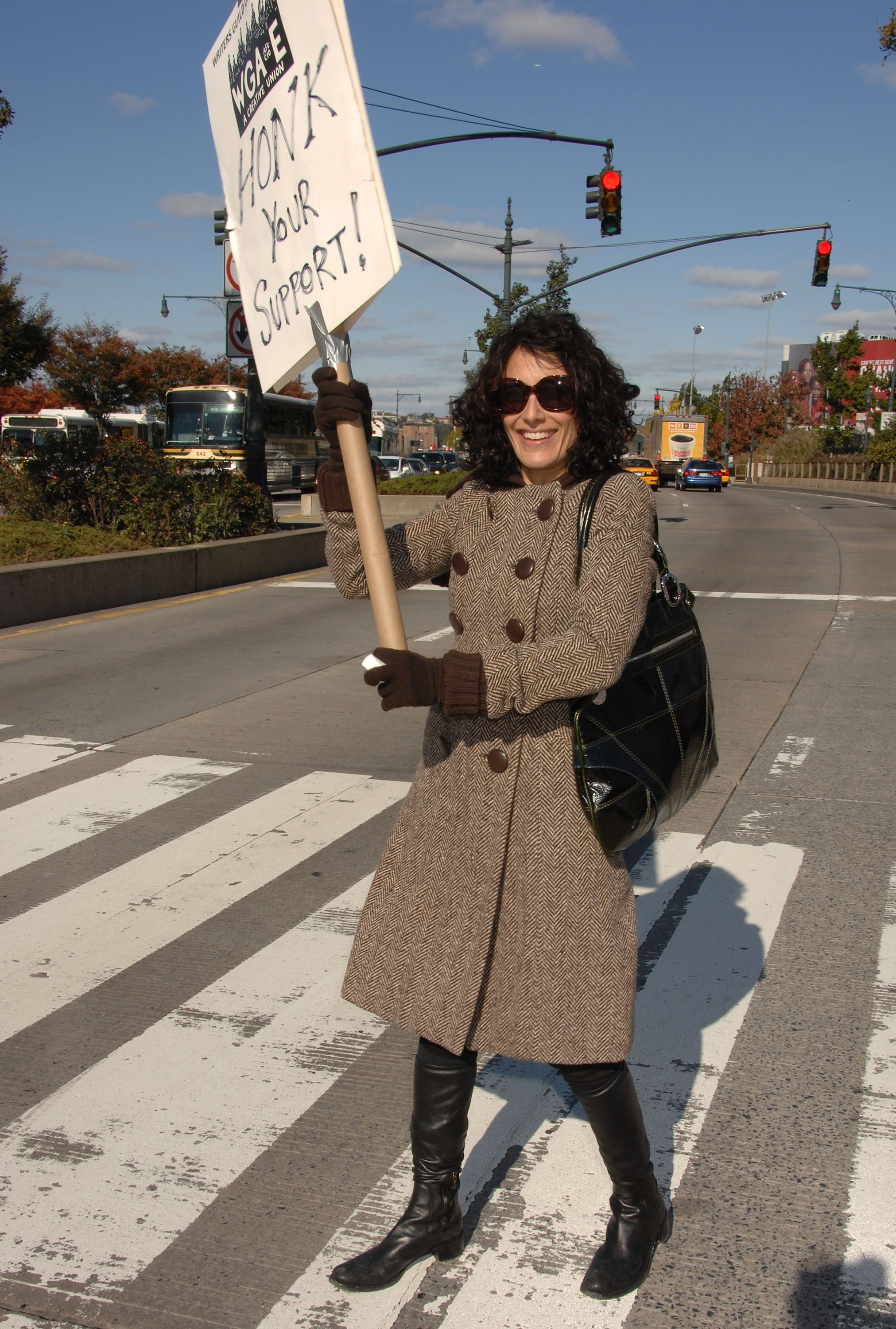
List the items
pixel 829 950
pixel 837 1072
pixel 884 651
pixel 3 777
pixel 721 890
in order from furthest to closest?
1. pixel 884 651
2. pixel 3 777
3. pixel 721 890
4. pixel 829 950
5. pixel 837 1072

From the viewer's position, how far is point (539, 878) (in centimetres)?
236

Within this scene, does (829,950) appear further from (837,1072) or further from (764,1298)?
(764,1298)

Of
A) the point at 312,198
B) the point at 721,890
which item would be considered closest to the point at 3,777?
the point at 721,890

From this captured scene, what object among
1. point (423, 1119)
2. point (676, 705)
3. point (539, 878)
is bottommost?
point (423, 1119)

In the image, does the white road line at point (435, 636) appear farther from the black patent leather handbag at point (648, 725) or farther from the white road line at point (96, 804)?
the black patent leather handbag at point (648, 725)

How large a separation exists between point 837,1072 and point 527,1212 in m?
1.11

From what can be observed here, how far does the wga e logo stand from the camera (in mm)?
2434

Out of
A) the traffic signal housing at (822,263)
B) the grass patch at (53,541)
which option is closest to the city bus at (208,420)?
the traffic signal housing at (822,263)

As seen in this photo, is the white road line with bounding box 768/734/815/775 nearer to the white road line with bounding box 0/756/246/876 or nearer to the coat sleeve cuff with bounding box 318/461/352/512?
the white road line with bounding box 0/756/246/876

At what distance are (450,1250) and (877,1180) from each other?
1049mm

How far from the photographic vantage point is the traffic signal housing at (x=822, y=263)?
2494cm

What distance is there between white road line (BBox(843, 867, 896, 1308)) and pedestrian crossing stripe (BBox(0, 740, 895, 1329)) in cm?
3

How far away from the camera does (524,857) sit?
236cm

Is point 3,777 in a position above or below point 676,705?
below
